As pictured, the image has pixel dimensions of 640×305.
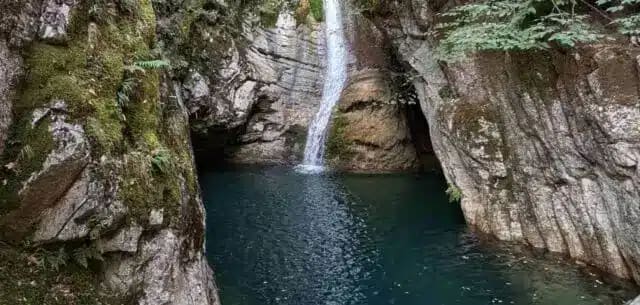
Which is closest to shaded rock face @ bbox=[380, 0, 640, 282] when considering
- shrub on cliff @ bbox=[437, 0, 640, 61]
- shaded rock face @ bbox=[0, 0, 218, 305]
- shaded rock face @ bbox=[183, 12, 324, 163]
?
shrub on cliff @ bbox=[437, 0, 640, 61]

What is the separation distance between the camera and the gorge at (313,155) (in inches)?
195

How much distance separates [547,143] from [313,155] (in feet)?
41.9

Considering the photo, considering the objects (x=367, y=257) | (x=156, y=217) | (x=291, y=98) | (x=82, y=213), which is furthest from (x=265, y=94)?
(x=82, y=213)

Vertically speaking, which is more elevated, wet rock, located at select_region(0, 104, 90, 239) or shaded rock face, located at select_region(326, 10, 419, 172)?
shaded rock face, located at select_region(326, 10, 419, 172)

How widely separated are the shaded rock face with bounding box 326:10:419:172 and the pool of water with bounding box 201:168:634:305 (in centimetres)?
384

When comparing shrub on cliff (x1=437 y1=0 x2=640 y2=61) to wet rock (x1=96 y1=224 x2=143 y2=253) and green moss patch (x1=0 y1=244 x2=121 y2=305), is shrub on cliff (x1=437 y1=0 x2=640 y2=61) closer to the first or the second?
wet rock (x1=96 y1=224 x2=143 y2=253)

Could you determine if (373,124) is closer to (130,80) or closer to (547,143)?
→ (547,143)

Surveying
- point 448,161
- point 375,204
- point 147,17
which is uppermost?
point 147,17

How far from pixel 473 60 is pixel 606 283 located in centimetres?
593

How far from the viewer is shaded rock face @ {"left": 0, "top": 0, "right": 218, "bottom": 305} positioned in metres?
4.66

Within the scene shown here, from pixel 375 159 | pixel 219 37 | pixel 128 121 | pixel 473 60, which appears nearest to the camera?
pixel 128 121

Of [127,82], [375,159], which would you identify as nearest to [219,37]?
[375,159]

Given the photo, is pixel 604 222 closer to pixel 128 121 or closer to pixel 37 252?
pixel 128 121

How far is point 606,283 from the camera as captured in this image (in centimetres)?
937
